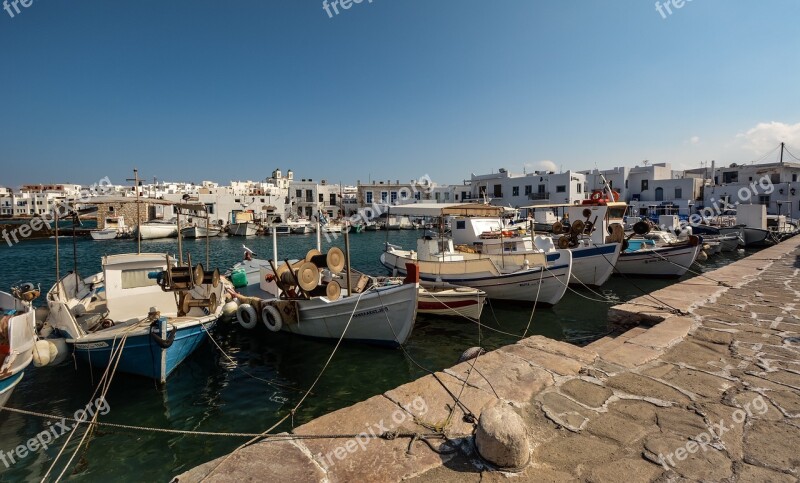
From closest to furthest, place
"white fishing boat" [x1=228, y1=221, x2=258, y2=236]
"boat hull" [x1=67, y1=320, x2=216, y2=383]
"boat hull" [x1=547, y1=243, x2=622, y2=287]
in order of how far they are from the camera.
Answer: "boat hull" [x1=67, y1=320, x2=216, y2=383]
"boat hull" [x1=547, y1=243, x2=622, y2=287]
"white fishing boat" [x1=228, y1=221, x2=258, y2=236]

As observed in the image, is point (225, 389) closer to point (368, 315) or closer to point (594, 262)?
point (368, 315)

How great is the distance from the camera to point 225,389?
835 cm

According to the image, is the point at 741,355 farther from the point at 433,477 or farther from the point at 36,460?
the point at 36,460

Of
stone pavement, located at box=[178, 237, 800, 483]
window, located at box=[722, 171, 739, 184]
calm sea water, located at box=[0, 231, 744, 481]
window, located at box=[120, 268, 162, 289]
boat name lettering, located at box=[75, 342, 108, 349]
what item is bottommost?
calm sea water, located at box=[0, 231, 744, 481]

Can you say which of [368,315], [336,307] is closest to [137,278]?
[336,307]

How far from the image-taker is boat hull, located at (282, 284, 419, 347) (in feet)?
31.8

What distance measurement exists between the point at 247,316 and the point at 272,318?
110 centimetres

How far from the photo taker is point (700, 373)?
5129 mm

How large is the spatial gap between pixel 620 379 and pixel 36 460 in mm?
8805

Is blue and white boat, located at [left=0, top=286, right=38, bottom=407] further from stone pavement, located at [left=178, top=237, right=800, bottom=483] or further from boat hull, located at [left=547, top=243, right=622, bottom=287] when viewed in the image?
boat hull, located at [left=547, top=243, right=622, bottom=287]

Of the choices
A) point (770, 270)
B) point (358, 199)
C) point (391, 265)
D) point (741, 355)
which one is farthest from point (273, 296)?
point (358, 199)

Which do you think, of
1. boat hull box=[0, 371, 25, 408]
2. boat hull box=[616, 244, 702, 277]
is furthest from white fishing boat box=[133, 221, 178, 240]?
boat hull box=[616, 244, 702, 277]

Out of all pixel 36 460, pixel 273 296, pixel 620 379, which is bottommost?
pixel 36 460

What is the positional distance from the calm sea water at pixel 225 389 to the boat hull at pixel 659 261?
24.6ft
